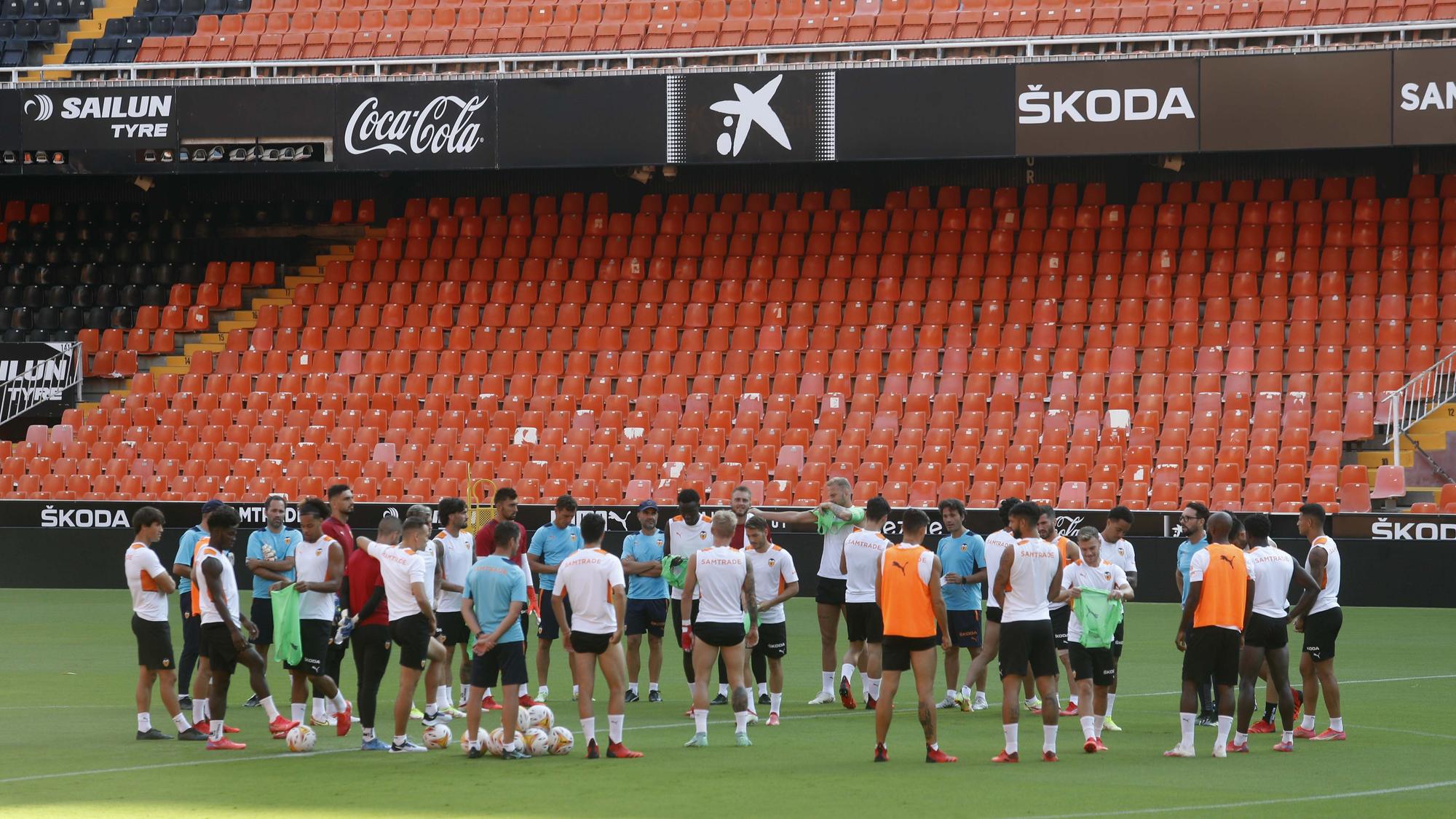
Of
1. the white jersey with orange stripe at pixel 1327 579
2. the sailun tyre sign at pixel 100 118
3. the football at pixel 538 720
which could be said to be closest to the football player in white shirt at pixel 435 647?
the football at pixel 538 720

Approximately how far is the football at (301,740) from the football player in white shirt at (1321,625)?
23.9 ft

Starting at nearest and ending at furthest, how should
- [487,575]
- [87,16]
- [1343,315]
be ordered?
[487,575] → [1343,315] → [87,16]

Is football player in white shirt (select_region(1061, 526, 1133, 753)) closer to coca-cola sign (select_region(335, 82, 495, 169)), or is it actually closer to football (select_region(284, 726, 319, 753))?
football (select_region(284, 726, 319, 753))

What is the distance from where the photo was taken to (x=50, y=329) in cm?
3344

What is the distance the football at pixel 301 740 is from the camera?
40.9ft

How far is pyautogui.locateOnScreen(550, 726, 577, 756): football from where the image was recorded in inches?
487

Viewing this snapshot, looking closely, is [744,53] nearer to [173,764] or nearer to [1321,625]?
[1321,625]

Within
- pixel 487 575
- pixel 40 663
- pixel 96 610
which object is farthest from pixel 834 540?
pixel 96 610

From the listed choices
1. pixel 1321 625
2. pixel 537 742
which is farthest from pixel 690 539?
pixel 1321 625

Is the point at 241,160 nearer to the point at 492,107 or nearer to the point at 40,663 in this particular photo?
the point at 492,107

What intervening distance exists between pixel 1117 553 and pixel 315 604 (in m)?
6.37

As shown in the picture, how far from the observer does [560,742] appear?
40.7 ft

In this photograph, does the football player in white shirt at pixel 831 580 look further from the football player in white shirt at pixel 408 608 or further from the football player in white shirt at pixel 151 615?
the football player in white shirt at pixel 151 615

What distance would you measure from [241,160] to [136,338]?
4.42 meters
